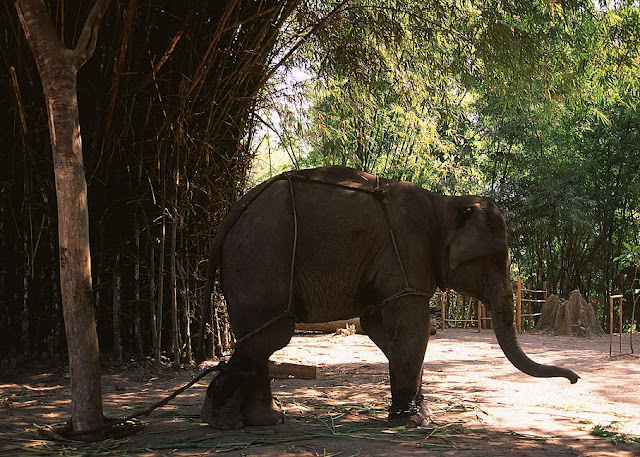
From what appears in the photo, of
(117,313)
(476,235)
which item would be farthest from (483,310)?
(476,235)

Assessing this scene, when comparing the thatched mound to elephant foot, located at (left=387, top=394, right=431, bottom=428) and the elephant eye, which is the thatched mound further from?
elephant foot, located at (left=387, top=394, right=431, bottom=428)

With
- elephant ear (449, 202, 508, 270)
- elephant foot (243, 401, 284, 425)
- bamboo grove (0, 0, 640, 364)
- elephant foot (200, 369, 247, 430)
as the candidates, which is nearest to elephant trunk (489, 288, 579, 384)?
elephant ear (449, 202, 508, 270)

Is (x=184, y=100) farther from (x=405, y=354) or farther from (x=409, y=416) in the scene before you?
(x=409, y=416)

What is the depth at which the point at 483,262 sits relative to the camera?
4.21 metres

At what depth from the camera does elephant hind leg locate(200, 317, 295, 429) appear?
383 cm

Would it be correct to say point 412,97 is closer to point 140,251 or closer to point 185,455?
point 140,251

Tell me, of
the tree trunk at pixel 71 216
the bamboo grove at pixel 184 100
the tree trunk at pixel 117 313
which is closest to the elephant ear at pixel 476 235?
the tree trunk at pixel 71 216

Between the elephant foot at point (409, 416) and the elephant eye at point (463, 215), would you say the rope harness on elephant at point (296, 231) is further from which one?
the elephant foot at point (409, 416)

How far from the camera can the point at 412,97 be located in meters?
8.25

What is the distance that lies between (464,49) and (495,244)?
3.80 meters

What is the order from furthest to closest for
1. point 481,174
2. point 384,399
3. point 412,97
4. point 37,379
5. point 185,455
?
point 481,174 < point 412,97 < point 37,379 < point 384,399 < point 185,455

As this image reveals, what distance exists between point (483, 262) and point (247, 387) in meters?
1.65

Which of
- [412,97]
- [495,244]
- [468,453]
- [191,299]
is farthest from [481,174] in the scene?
[468,453]

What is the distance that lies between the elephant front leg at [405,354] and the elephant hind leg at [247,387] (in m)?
0.62
